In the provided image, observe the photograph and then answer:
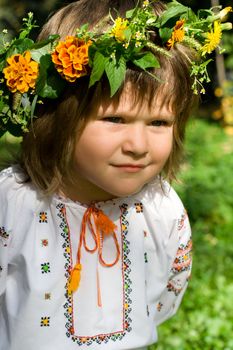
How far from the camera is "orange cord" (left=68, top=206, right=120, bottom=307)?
2328mm

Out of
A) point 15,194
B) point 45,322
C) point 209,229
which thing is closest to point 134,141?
point 15,194

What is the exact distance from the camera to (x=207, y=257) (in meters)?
4.07

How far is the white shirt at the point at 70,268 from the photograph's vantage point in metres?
2.29

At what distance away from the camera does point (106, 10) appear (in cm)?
217

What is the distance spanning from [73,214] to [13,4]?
8209 mm

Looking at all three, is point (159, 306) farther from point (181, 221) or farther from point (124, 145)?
point (124, 145)

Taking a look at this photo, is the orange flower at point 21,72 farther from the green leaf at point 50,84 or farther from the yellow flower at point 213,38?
the yellow flower at point 213,38

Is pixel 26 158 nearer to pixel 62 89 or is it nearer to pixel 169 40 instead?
pixel 62 89

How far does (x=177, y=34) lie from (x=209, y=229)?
8.66 ft

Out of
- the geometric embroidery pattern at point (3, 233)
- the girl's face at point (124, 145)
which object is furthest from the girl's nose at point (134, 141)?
the geometric embroidery pattern at point (3, 233)

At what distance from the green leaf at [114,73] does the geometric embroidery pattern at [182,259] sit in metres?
0.87

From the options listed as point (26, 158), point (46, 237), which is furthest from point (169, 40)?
point (46, 237)

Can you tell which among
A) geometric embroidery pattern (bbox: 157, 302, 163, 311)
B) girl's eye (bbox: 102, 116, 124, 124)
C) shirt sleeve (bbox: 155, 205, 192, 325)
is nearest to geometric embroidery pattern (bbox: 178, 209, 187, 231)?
shirt sleeve (bbox: 155, 205, 192, 325)

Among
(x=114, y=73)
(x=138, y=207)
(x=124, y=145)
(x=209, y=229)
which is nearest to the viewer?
(x=114, y=73)
